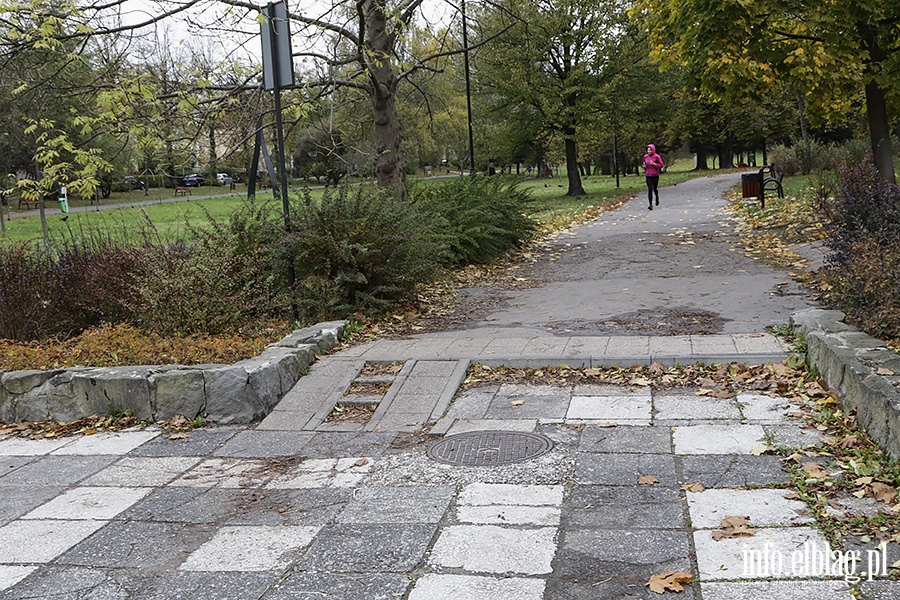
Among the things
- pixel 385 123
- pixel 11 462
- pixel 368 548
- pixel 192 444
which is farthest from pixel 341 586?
pixel 385 123

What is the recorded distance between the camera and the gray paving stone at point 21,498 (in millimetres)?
4951

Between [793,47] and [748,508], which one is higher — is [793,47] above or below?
above

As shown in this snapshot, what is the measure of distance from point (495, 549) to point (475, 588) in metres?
0.40

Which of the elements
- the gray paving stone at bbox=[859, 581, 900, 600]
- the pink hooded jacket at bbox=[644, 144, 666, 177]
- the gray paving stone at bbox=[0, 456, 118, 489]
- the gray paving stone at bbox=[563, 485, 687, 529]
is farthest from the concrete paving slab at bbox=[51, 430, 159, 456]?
the pink hooded jacket at bbox=[644, 144, 666, 177]

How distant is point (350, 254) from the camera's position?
991 centimetres

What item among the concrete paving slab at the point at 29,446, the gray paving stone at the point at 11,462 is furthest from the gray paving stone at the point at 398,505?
the concrete paving slab at the point at 29,446

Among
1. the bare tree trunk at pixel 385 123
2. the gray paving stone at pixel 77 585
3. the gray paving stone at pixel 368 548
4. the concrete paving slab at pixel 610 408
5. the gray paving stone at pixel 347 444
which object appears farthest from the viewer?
the bare tree trunk at pixel 385 123

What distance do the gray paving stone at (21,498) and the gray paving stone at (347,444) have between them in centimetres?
160

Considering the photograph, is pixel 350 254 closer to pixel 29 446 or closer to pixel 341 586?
pixel 29 446

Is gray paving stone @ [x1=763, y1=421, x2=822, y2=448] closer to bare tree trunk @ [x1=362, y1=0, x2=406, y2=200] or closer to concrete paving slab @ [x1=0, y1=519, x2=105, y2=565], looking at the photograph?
concrete paving slab @ [x1=0, y1=519, x2=105, y2=565]

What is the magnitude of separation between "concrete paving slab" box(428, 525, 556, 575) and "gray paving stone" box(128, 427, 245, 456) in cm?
253

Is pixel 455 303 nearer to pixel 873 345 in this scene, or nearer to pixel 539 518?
pixel 873 345

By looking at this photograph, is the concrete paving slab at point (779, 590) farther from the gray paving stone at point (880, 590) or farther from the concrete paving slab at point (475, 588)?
the concrete paving slab at point (475, 588)

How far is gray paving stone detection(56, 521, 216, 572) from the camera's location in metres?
4.14
